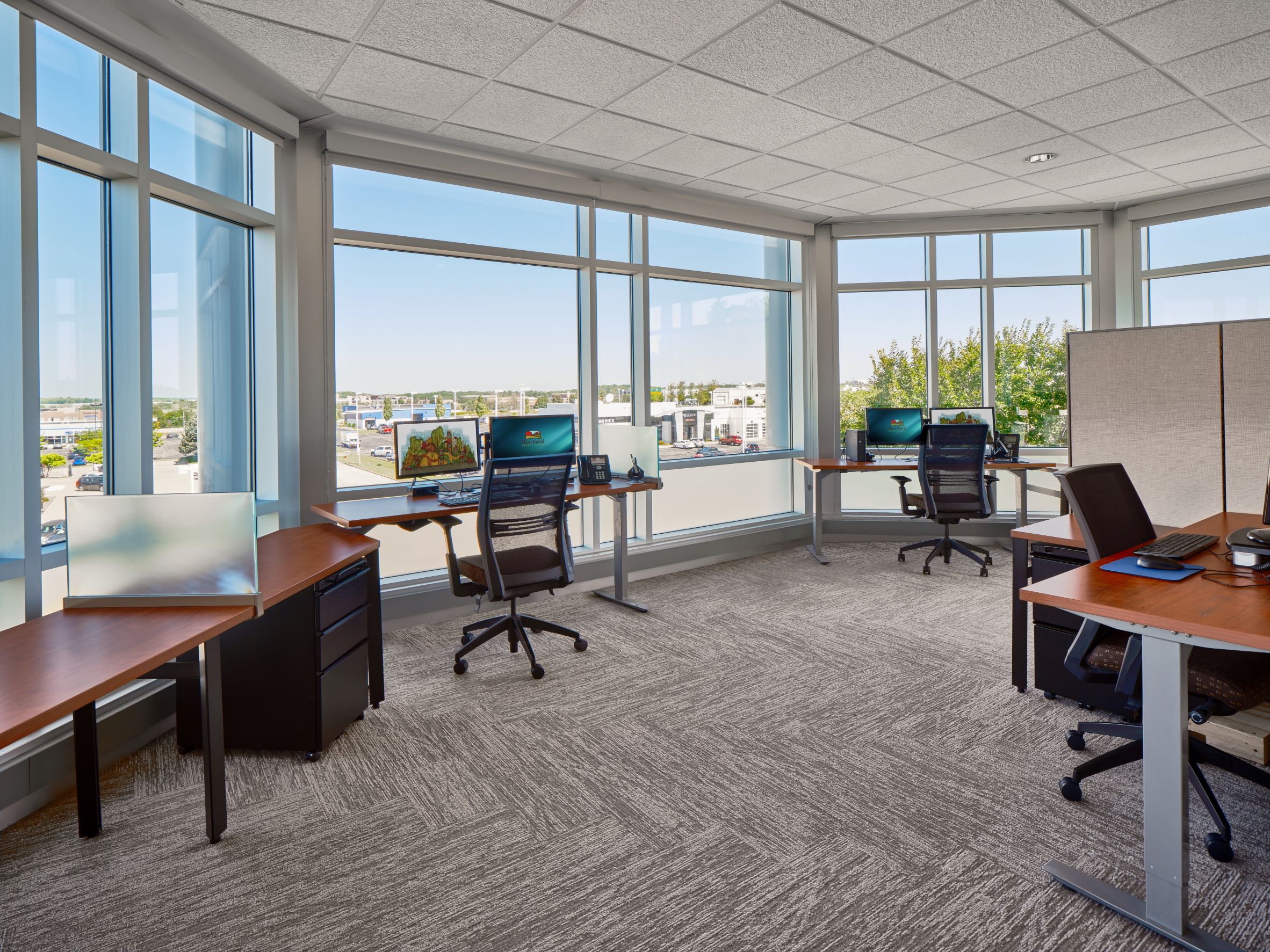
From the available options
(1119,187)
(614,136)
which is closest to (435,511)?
(614,136)

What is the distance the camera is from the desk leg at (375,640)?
303cm

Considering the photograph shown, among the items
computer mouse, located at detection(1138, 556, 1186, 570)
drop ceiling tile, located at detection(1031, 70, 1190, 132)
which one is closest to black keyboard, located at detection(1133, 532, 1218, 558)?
computer mouse, located at detection(1138, 556, 1186, 570)

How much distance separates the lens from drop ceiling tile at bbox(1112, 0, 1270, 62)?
2811 mm

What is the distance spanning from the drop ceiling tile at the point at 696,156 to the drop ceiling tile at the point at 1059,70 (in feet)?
4.46

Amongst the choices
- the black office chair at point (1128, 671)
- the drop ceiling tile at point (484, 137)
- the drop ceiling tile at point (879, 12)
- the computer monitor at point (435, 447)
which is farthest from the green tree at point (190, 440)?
the black office chair at point (1128, 671)

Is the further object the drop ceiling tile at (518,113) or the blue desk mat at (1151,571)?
the drop ceiling tile at (518,113)

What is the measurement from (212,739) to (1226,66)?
15.6ft

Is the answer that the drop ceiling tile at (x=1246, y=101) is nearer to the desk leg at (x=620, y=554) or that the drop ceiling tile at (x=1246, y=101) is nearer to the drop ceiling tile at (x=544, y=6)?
the drop ceiling tile at (x=544, y=6)

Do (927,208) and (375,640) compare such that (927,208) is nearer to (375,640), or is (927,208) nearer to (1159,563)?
(1159,563)

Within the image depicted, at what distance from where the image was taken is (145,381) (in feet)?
9.34

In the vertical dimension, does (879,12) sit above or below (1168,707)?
above

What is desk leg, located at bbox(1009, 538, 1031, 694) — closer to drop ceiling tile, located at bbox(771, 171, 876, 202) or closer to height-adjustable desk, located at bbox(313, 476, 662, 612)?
height-adjustable desk, located at bbox(313, 476, 662, 612)

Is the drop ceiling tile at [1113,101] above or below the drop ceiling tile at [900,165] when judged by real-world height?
below

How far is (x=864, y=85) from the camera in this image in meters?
3.45
